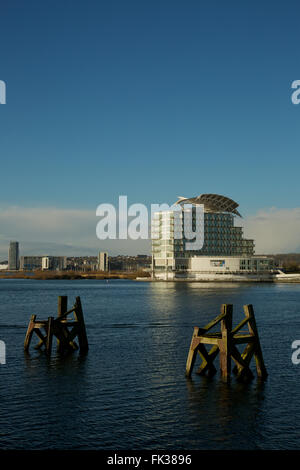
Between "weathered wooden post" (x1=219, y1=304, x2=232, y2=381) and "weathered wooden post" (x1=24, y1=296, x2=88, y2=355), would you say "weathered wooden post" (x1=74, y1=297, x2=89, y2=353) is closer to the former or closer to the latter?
"weathered wooden post" (x1=24, y1=296, x2=88, y2=355)

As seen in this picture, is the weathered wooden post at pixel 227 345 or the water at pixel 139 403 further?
the weathered wooden post at pixel 227 345

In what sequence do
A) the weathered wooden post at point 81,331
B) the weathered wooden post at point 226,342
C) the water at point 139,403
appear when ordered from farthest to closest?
the weathered wooden post at point 81,331 < the weathered wooden post at point 226,342 < the water at point 139,403

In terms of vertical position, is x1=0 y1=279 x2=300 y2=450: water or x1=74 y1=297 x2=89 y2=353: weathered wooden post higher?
x1=74 y1=297 x2=89 y2=353: weathered wooden post

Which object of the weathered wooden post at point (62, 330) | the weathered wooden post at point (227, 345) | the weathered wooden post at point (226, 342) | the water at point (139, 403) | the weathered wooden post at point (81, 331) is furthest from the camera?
the weathered wooden post at point (81, 331)

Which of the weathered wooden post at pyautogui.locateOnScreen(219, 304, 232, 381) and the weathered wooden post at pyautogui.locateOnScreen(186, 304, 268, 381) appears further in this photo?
the weathered wooden post at pyautogui.locateOnScreen(186, 304, 268, 381)

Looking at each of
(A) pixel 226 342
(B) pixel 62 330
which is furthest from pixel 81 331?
(A) pixel 226 342

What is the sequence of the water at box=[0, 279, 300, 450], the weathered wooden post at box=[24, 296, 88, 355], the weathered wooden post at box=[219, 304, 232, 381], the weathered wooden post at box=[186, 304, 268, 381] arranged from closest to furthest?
the water at box=[0, 279, 300, 450] → the weathered wooden post at box=[219, 304, 232, 381] → the weathered wooden post at box=[186, 304, 268, 381] → the weathered wooden post at box=[24, 296, 88, 355]

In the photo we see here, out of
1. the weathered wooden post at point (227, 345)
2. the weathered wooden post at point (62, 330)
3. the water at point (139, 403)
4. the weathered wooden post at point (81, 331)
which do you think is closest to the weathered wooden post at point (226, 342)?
the weathered wooden post at point (227, 345)

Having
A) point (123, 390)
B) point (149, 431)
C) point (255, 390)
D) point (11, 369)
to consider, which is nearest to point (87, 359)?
point (11, 369)

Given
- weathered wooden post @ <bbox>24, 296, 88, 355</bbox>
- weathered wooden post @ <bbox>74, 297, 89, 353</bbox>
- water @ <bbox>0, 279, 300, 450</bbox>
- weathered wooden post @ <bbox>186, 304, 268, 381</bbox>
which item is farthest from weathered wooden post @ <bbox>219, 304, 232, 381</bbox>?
weathered wooden post @ <bbox>74, 297, 89, 353</bbox>

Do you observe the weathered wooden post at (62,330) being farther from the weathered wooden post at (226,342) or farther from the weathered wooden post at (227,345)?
the weathered wooden post at (226,342)

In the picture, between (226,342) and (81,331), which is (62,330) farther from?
(226,342)

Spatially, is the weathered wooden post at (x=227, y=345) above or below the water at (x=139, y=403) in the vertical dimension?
above
